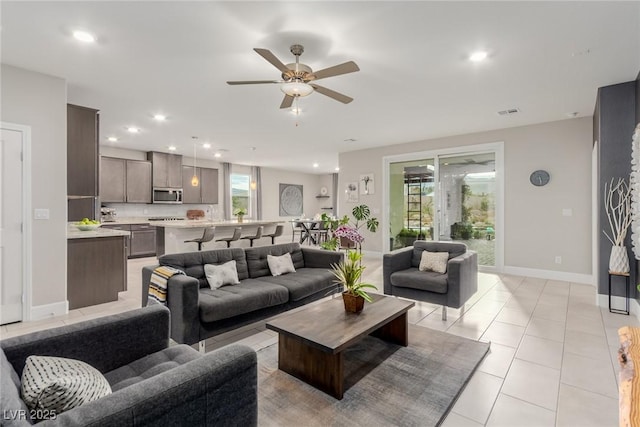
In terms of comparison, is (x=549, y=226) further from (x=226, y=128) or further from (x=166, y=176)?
(x=166, y=176)

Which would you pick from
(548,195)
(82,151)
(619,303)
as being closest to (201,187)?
(82,151)

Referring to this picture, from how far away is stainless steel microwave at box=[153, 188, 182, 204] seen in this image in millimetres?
8031

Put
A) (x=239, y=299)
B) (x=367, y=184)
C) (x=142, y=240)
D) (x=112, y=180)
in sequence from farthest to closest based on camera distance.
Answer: (x=367, y=184), (x=142, y=240), (x=112, y=180), (x=239, y=299)

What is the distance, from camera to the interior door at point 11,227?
324 cm

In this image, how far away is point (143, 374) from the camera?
1.60 m

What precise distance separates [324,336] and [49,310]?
350 cm

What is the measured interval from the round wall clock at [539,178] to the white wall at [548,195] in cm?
7

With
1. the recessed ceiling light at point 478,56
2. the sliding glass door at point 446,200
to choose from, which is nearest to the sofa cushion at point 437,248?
the recessed ceiling light at point 478,56

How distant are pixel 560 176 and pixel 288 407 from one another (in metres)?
5.64

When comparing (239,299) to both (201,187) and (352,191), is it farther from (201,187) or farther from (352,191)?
(201,187)

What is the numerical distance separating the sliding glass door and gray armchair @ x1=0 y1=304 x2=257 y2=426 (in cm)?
585

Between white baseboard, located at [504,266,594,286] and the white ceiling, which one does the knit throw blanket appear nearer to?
the white ceiling

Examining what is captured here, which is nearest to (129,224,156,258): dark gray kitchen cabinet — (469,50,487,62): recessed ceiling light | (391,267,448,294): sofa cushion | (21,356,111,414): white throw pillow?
(391,267,448,294): sofa cushion

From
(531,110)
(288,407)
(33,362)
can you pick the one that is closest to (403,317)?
(288,407)
